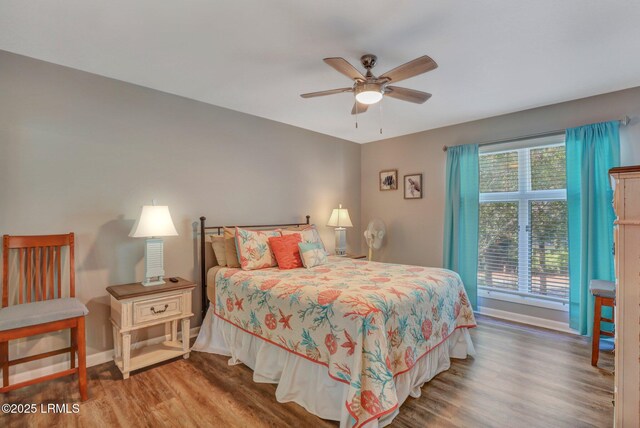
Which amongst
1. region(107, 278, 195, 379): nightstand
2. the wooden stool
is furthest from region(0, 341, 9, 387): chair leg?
the wooden stool

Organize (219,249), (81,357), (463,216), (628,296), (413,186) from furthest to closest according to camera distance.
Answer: (413,186) < (463,216) < (219,249) < (81,357) < (628,296)

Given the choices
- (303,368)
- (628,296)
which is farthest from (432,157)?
(628,296)

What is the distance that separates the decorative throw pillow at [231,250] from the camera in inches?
122

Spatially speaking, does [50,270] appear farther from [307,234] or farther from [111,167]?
[307,234]

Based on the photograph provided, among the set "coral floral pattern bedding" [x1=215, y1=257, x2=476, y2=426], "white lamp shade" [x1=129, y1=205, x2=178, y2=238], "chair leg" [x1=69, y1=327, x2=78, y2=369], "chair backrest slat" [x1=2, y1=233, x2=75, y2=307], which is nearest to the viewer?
"coral floral pattern bedding" [x1=215, y1=257, x2=476, y2=426]

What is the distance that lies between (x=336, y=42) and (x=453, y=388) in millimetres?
2637

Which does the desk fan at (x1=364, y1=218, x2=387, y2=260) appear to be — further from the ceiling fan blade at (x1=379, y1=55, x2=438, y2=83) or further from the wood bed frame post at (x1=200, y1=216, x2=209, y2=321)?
the ceiling fan blade at (x1=379, y1=55, x2=438, y2=83)

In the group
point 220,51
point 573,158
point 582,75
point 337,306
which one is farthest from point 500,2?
point 573,158

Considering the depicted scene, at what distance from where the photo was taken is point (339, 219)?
449cm

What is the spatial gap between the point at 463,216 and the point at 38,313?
4.28 m

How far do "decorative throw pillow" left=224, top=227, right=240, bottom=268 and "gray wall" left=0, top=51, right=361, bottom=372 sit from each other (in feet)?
1.16

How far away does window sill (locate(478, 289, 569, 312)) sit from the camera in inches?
136

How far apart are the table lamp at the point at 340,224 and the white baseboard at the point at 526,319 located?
1.94 m

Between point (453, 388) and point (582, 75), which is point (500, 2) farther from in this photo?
point (453, 388)
